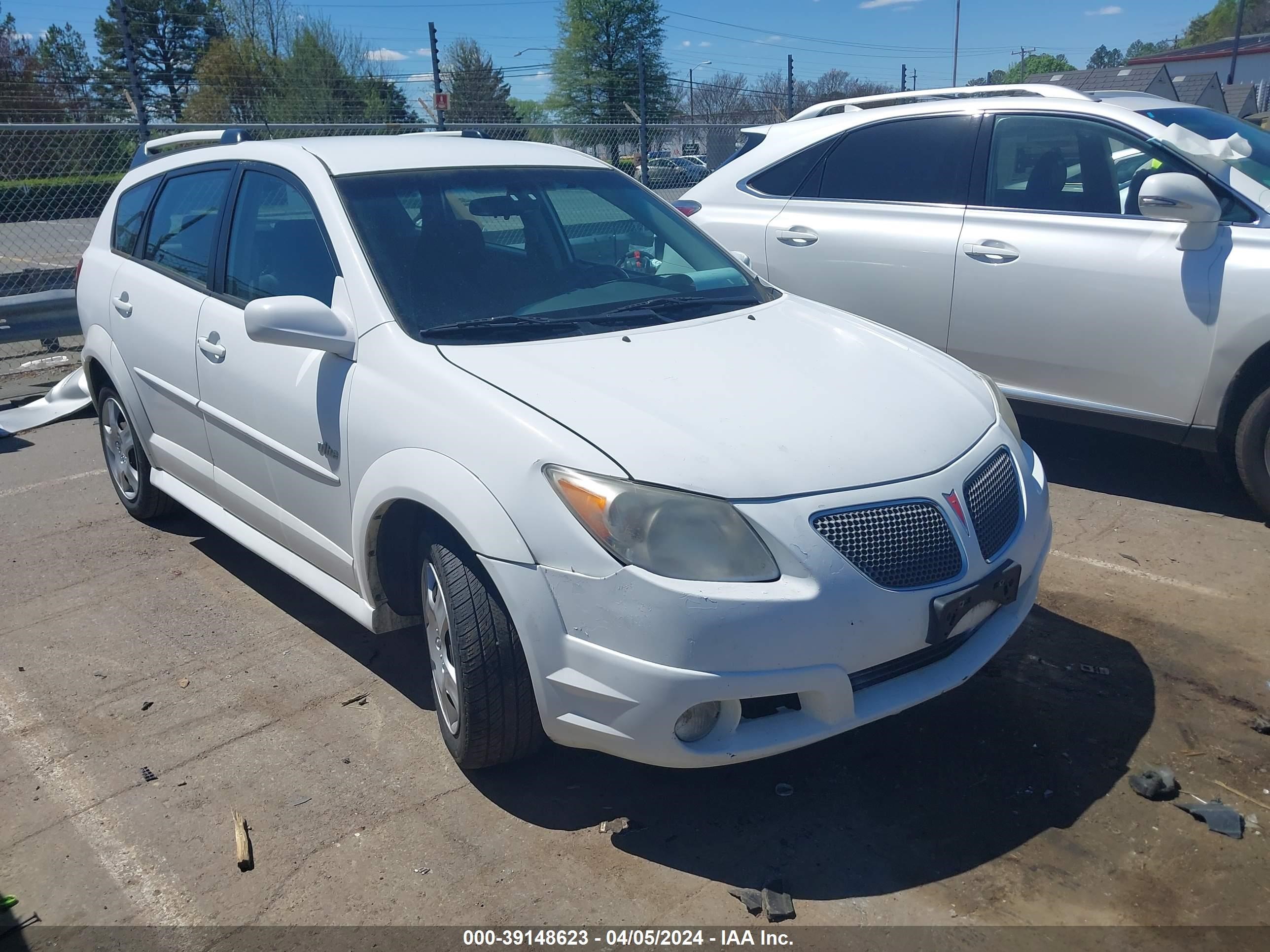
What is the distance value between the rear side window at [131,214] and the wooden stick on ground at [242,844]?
302 centimetres

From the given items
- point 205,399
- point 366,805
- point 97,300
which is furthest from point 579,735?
point 97,300

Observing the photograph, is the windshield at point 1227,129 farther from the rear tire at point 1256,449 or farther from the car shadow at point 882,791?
the car shadow at point 882,791

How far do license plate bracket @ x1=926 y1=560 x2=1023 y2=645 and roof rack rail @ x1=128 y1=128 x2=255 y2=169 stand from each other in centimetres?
348

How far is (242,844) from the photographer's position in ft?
9.28

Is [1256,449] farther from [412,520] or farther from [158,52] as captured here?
[158,52]

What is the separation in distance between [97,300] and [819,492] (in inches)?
155

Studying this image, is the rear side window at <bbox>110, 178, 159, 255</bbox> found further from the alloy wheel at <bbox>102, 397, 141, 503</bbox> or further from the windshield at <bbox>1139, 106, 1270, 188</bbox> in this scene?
the windshield at <bbox>1139, 106, 1270, 188</bbox>

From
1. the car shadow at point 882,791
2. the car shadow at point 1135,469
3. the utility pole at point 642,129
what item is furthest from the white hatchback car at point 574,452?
the utility pole at point 642,129

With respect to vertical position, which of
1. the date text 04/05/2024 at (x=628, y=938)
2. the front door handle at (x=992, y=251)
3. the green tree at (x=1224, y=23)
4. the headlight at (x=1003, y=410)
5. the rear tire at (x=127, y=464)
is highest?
the green tree at (x=1224, y=23)

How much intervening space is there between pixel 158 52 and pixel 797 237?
14.6 metres

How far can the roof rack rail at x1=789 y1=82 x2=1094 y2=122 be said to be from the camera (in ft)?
17.6

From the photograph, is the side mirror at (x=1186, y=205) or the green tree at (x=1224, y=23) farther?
the green tree at (x=1224, y=23)

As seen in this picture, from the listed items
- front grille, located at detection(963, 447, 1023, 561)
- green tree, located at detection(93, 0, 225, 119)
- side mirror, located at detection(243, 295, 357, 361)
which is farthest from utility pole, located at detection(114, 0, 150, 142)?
front grille, located at detection(963, 447, 1023, 561)

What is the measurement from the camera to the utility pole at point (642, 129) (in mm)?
12586
